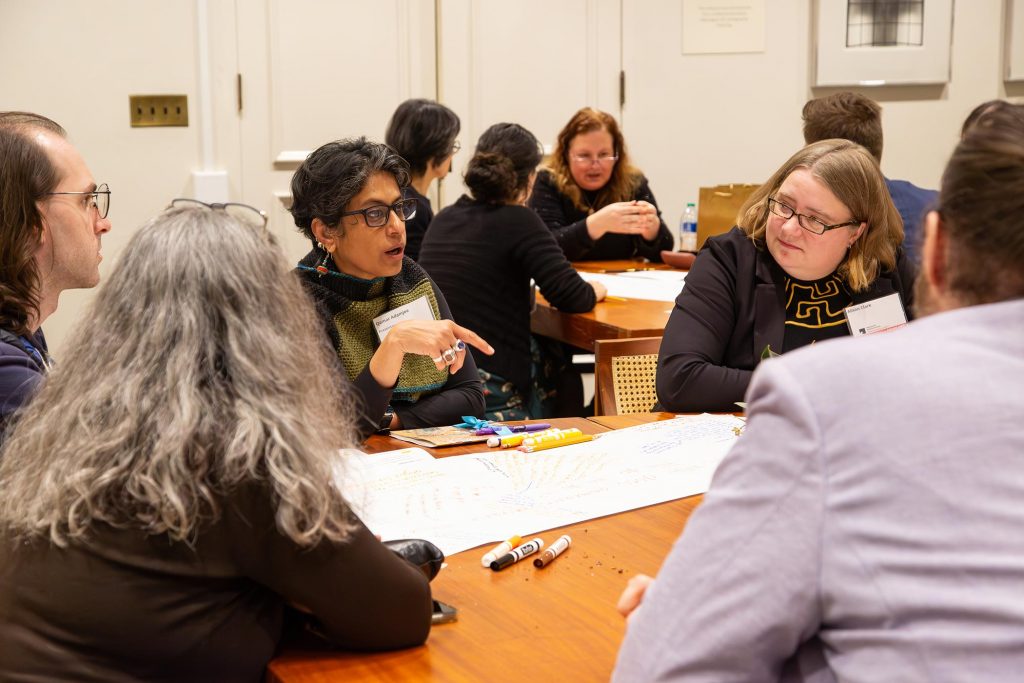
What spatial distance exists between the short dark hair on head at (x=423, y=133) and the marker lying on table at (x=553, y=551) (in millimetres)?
3203

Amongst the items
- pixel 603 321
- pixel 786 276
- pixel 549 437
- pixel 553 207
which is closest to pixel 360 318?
pixel 549 437

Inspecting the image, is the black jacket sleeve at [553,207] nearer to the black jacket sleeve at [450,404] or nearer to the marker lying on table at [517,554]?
the black jacket sleeve at [450,404]

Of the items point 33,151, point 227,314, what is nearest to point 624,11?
point 33,151

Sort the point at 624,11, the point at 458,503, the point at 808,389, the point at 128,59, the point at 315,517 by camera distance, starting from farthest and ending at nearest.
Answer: the point at 624,11 < the point at 128,59 < the point at 458,503 < the point at 315,517 < the point at 808,389

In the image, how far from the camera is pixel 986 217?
0.96 m

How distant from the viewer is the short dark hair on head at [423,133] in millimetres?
4699

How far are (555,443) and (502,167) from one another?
5.90 feet

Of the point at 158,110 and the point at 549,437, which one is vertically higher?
the point at 158,110

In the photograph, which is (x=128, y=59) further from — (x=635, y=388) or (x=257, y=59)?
(x=635, y=388)

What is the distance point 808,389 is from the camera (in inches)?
35.8

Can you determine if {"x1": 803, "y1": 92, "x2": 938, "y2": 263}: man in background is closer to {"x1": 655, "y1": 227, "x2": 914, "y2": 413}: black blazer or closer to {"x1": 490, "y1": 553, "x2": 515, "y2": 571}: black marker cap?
{"x1": 655, "y1": 227, "x2": 914, "y2": 413}: black blazer

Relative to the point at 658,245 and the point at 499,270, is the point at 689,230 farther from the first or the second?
the point at 499,270

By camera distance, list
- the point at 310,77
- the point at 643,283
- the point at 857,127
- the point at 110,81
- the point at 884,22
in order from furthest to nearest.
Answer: the point at 884,22 < the point at 310,77 < the point at 110,81 < the point at 643,283 < the point at 857,127

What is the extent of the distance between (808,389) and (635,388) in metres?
2.09
